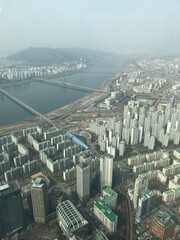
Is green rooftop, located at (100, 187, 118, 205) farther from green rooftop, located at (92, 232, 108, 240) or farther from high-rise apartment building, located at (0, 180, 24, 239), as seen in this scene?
high-rise apartment building, located at (0, 180, 24, 239)

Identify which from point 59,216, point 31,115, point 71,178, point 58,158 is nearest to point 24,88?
point 31,115

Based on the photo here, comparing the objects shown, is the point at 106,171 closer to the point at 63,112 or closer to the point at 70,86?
the point at 63,112

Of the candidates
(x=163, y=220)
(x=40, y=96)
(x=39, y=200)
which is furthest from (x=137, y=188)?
(x=40, y=96)

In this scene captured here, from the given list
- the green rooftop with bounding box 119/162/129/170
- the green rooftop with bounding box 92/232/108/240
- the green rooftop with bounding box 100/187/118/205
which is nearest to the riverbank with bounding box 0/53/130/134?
the green rooftop with bounding box 119/162/129/170

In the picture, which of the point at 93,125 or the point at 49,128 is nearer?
the point at 93,125

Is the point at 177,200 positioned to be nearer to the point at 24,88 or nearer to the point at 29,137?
the point at 29,137
